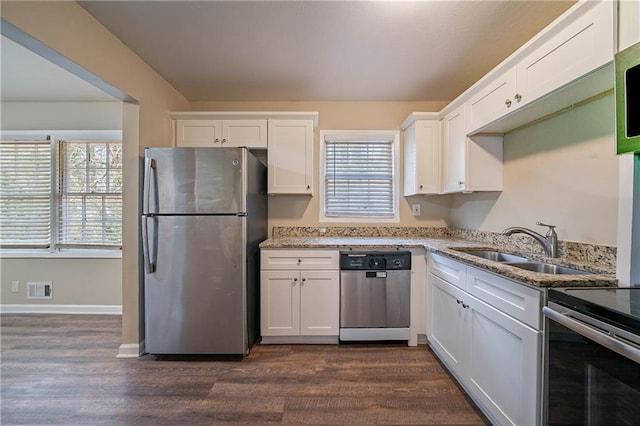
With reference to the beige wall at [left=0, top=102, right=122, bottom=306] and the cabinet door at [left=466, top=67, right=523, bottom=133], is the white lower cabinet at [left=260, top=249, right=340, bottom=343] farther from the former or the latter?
the beige wall at [left=0, top=102, right=122, bottom=306]

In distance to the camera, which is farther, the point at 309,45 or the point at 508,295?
the point at 309,45

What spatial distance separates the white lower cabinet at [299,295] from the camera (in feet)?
7.77

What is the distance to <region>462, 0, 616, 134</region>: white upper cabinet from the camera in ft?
3.77

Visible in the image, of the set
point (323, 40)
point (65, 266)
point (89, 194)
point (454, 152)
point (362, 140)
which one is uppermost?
point (323, 40)

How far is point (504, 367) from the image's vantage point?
1351 millimetres

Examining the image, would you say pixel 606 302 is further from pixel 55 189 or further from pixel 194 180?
pixel 55 189

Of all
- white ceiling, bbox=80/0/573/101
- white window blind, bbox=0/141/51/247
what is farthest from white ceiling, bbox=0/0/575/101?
white window blind, bbox=0/141/51/247

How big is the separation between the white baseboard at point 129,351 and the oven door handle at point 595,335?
110 inches

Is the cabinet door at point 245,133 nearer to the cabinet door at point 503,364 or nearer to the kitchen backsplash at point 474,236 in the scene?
the kitchen backsplash at point 474,236

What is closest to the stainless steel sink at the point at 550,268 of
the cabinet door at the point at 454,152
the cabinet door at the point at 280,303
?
the cabinet door at the point at 454,152

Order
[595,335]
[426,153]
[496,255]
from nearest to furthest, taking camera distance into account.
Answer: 1. [595,335]
2. [496,255]
3. [426,153]

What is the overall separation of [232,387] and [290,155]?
2.01 m

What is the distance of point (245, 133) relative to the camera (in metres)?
2.72

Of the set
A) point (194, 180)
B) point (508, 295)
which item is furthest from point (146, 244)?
point (508, 295)
